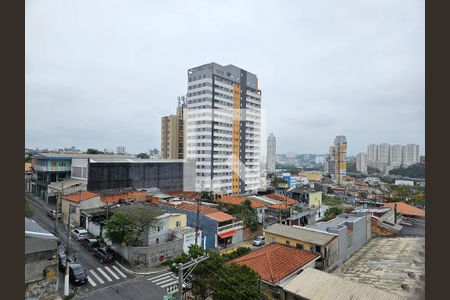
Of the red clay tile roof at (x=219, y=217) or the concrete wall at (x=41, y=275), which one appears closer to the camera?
the concrete wall at (x=41, y=275)

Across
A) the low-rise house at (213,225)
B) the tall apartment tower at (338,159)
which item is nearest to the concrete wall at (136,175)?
the low-rise house at (213,225)

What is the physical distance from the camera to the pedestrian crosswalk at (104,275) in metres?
5.67

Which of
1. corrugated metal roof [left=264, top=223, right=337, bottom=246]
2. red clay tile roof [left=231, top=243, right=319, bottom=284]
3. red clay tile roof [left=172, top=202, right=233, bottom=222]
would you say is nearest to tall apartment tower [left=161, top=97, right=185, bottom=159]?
red clay tile roof [left=172, top=202, right=233, bottom=222]

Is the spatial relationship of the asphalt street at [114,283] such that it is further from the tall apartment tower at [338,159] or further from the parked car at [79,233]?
the tall apartment tower at [338,159]

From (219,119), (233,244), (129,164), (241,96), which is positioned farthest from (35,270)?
(241,96)

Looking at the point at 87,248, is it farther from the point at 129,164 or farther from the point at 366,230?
the point at 366,230

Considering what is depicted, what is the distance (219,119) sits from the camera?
18438 millimetres

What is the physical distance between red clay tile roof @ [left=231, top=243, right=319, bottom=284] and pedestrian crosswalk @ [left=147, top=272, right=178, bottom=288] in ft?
4.85

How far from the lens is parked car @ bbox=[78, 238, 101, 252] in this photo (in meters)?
7.34

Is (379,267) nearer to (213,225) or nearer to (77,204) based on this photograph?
(213,225)

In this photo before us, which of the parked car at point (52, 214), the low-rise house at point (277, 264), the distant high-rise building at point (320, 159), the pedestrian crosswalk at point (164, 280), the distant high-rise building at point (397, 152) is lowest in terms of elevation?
the pedestrian crosswalk at point (164, 280)

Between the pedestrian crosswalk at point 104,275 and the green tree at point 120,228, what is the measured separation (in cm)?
67

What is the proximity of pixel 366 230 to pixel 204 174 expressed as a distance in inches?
444

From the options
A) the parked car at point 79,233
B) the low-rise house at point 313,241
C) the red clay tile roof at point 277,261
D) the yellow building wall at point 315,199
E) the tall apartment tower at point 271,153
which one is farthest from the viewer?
the tall apartment tower at point 271,153
